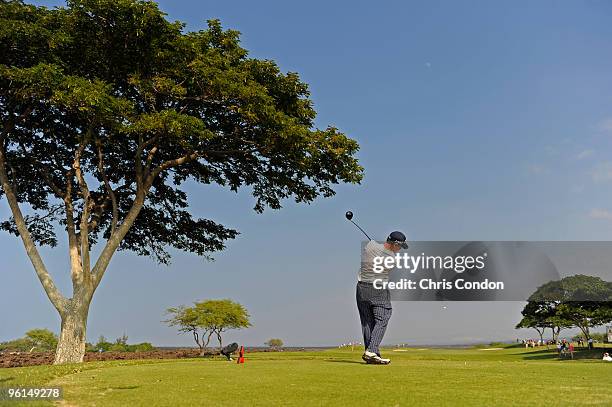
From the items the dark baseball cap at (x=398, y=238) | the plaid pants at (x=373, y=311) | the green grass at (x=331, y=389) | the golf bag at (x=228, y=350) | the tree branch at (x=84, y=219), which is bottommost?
the green grass at (x=331, y=389)

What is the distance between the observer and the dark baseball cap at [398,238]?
13617mm

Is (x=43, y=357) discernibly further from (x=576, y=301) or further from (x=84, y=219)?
(x=576, y=301)

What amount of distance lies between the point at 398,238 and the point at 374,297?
1.63m

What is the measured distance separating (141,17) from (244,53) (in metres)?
5.08

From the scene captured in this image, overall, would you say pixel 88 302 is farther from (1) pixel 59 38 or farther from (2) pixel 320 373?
(2) pixel 320 373

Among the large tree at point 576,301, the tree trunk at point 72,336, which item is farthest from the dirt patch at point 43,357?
the large tree at point 576,301

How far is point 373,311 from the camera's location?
1401 centimetres

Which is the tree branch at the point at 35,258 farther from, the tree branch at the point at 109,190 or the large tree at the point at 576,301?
the large tree at the point at 576,301

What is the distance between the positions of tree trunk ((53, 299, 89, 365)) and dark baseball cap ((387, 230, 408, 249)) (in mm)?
13904

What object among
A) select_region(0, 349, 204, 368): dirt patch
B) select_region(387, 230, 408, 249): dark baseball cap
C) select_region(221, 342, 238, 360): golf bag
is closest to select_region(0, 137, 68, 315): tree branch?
select_region(0, 349, 204, 368): dirt patch

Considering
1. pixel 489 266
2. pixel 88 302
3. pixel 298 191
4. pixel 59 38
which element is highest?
pixel 59 38

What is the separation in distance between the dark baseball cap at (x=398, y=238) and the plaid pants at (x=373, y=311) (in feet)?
4.14

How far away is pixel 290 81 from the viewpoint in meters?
24.0

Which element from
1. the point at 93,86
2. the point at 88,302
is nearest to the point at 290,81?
the point at 93,86
